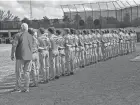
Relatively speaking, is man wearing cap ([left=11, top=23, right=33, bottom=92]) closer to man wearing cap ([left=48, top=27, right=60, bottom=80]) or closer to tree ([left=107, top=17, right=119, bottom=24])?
man wearing cap ([left=48, top=27, right=60, bottom=80])

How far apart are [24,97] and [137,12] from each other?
169ft

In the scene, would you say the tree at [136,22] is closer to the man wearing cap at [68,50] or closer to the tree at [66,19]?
the tree at [66,19]

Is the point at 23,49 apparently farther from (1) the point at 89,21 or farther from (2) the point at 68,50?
(1) the point at 89,21

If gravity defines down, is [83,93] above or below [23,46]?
below

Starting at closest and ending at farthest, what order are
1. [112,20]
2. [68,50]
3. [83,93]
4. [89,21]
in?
[83,93], [68,50], [112,20], [89,21]

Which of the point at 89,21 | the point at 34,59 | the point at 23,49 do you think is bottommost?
the point at 34,59

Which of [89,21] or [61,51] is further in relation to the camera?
[89,21]

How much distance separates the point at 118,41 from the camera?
81.8 feet

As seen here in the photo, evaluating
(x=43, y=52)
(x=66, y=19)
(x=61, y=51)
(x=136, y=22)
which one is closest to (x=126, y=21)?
(x=136, y=22)

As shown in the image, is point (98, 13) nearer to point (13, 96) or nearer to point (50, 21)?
point (50, 21)

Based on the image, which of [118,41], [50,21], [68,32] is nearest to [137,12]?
[50,21]

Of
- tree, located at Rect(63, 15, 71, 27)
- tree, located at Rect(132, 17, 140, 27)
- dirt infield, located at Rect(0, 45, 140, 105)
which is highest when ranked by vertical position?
tree, located at Rect(63, 15, 71, 27)

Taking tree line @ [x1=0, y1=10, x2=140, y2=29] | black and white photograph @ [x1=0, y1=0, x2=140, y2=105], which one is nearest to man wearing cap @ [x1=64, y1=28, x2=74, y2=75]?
black and white photograph @ [x1=0, y1=0, x2=140, y2=105]

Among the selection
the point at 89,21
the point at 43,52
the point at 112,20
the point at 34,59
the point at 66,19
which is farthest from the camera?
the point at 66,19
